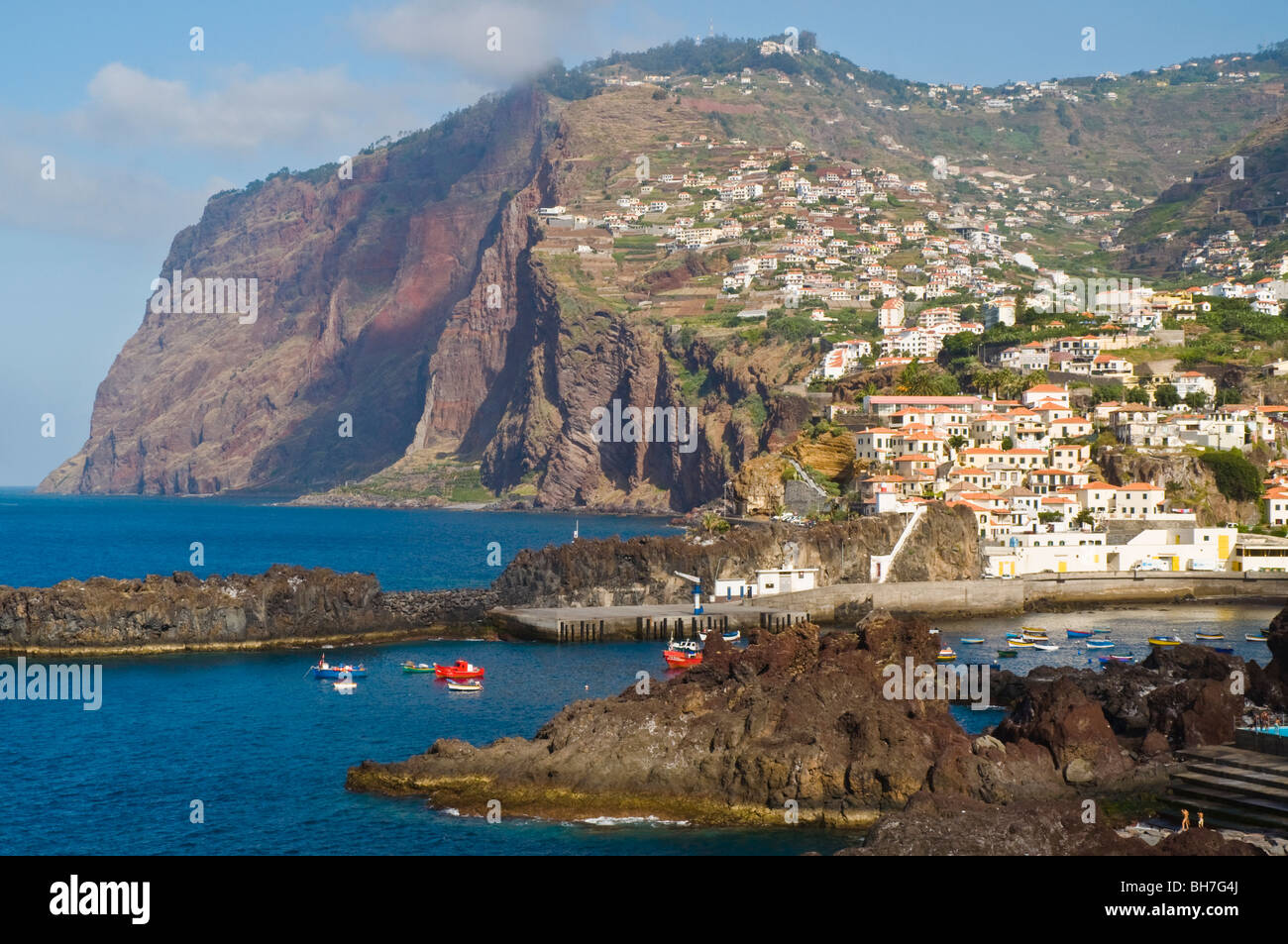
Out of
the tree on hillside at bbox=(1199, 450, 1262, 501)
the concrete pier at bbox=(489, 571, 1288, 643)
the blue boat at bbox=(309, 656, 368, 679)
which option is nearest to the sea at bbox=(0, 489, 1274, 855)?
the blue boat at bbox=(309, 656, 368, 679)

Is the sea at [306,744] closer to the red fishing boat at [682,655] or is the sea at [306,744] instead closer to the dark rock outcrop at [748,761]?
the red fishing boat at [682,655]

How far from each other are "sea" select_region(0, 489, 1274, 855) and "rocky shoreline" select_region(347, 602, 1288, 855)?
3.20ft

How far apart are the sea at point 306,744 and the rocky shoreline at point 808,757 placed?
97 centimetres

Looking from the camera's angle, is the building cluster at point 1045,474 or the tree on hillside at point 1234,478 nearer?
the building cluster at point 1045,474

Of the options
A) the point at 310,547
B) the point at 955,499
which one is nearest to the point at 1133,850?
the point at 955,499

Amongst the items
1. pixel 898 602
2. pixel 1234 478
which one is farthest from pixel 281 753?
pixel 1234 478

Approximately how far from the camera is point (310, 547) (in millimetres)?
127438

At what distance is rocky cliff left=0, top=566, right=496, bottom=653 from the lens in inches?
2341

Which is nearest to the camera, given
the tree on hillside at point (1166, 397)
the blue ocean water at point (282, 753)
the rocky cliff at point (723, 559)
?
the blue ocean water at point (282, 753)

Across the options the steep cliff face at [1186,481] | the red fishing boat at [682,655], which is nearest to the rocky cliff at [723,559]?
the red fishing boat at [682,655]

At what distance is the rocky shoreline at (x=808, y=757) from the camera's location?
3036cm

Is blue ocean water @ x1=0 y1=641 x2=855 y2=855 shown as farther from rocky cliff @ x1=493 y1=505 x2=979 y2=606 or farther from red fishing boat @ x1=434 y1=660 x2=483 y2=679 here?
rocky cliff @ x1=493 y1=505 x2=979 y2=606

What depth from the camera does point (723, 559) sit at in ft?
237
